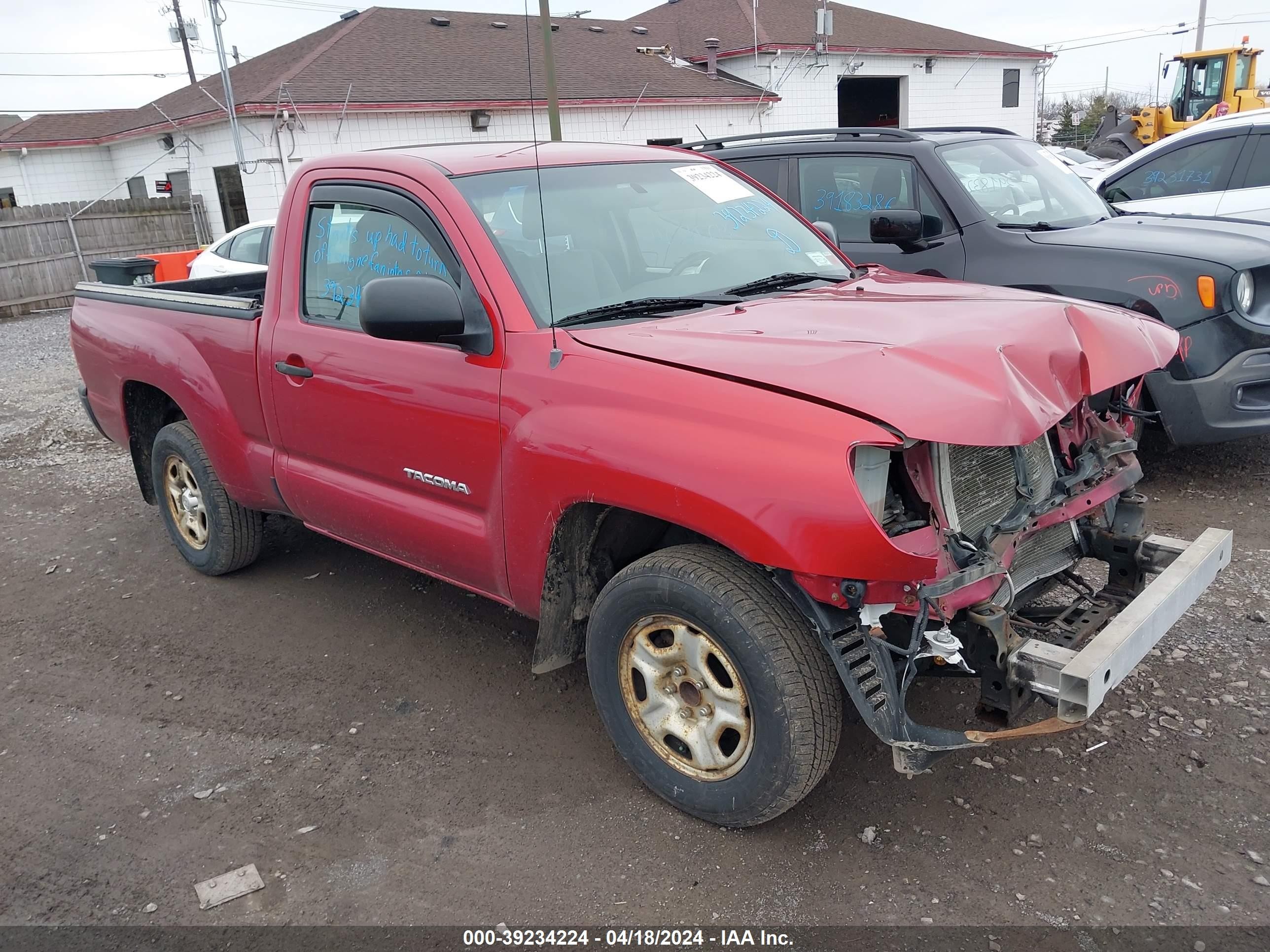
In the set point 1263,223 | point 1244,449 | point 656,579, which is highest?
point 1263,223

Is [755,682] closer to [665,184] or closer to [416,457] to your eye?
[416,457]

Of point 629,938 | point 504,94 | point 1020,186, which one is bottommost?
point 629,938

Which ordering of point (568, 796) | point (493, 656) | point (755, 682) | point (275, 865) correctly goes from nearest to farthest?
point (755, 682) → point (275, 865) → point (568, 796) → point (493, 656)

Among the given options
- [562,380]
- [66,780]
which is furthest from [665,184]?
[66,780]

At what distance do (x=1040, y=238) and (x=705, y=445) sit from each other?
395cm

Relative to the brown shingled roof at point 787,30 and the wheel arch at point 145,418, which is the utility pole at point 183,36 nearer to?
the brown shingled roof at point 787,30

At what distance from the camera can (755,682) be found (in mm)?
2689

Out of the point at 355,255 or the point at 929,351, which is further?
the point at 355,255

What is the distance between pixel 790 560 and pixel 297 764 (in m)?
2.05

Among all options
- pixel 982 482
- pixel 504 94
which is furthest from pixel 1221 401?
pixel 504 94

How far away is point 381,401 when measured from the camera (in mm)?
3635

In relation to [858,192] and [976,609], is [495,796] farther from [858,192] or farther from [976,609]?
[858,192]

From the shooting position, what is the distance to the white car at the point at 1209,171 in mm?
8102

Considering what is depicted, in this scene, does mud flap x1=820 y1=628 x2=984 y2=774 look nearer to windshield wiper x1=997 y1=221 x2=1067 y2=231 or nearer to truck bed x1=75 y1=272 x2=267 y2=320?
truck bed x1=75 y1=272 x2=267 y2=320
